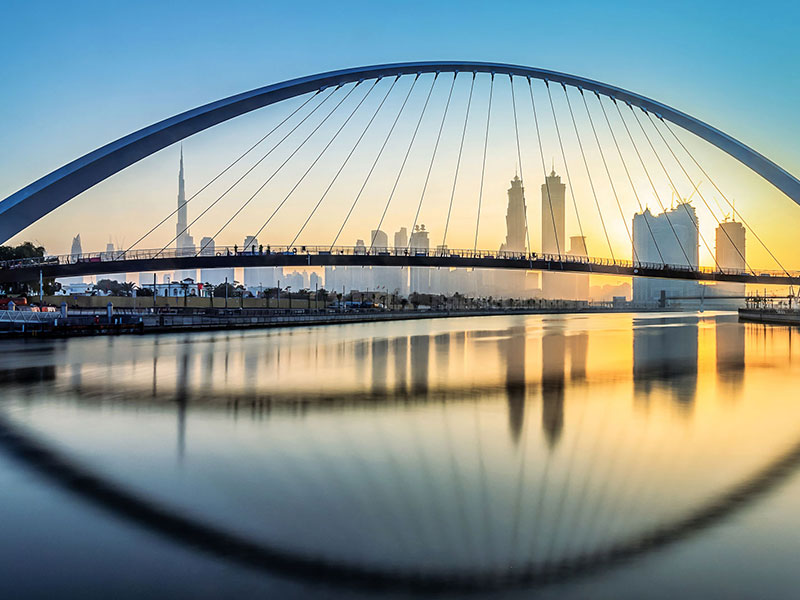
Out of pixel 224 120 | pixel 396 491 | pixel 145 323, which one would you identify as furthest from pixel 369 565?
pixel 145 323

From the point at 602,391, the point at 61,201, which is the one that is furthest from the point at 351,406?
the point at 61,201

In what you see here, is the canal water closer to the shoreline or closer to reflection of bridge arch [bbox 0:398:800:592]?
reflection of bridge arch [bbox 0:398:800:592]

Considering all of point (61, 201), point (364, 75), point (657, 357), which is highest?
point (364, 75)

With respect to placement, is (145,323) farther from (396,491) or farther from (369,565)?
(369,565)

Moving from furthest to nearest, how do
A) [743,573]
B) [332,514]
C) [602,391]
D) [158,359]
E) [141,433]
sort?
[158,359] → [602,391] → [141,433] → [332,514] → [743,573]

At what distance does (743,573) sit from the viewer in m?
4.18

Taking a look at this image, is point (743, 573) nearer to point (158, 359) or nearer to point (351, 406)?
point (351, 406)

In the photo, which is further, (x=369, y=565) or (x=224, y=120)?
(x=224, y=120)

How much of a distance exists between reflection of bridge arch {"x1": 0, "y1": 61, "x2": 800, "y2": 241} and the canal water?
6.49m

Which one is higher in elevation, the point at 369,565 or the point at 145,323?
the point at 145,323

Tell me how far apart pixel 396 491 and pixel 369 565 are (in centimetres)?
187

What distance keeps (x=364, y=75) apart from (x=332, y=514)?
3464 centimetres

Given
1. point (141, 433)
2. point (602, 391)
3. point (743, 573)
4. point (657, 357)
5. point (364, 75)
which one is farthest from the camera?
point (364, 75)

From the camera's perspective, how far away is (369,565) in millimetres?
4180
